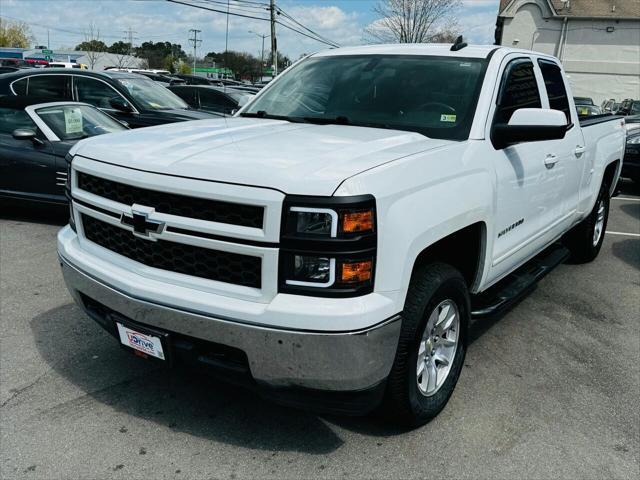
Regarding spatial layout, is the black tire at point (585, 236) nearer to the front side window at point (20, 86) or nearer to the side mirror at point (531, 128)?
the side mirror at point (531, 128)

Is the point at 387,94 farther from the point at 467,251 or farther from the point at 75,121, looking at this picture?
the point at 75,121

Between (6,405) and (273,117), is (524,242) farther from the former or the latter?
(6,405)

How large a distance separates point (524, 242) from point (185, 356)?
2.40 metres

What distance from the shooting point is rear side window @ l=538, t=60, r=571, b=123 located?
4.49 m

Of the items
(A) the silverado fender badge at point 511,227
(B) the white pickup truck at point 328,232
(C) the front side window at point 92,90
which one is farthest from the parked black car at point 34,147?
(A) the silverado fender badge at point 511,227

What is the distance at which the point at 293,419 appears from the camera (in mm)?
3154

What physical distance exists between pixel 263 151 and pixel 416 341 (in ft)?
3.66

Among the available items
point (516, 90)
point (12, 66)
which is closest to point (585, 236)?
point (516, 90)

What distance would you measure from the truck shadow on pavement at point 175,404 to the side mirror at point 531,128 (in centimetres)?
186

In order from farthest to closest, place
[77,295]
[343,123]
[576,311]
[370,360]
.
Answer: [576,311], [343,123], [77,295], [370,360]

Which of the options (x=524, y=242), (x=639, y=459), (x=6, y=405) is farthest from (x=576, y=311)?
(x=6, y=405)

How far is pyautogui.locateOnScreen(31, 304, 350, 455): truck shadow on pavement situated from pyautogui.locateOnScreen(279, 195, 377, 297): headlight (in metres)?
1.00

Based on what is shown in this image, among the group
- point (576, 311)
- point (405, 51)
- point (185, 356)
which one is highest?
point (405, 51)

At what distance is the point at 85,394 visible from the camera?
3.32 metres
